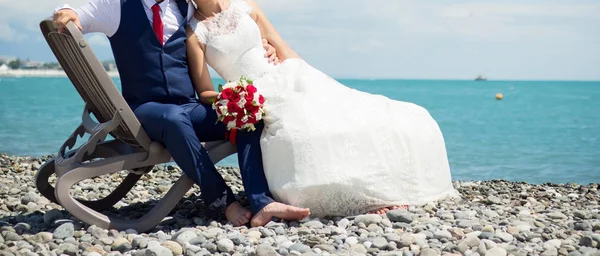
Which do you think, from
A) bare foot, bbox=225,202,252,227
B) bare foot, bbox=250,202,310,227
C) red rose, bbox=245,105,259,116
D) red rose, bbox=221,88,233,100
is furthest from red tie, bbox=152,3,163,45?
bare foot, bbox=250,202,310,227

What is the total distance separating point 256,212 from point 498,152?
14963 mm

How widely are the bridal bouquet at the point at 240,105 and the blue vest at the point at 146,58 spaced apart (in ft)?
1.14

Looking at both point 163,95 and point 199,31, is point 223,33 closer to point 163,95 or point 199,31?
point 199,31

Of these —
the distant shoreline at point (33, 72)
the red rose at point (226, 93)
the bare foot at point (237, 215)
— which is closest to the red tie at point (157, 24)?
the red rose at point (226, 93)

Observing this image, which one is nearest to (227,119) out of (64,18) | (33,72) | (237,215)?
(237,215)

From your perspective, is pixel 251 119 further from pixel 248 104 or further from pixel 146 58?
pixel 146 58

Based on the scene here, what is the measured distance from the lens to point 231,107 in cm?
537

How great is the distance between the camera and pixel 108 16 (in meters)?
5.56

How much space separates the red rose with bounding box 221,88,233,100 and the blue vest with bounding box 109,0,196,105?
1.11 feet

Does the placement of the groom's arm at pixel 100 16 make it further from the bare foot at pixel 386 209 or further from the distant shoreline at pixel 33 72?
the distant shoreline at pixel 33 72

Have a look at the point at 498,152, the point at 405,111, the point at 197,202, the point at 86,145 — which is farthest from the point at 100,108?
the point at 498,152

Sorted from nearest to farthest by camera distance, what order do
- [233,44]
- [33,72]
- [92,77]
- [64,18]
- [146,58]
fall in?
[64,18], [92,77], [146,58], [233,44], [33,72]

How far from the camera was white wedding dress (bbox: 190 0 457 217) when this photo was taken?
5.45 m

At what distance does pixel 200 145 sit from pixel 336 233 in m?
1.14
